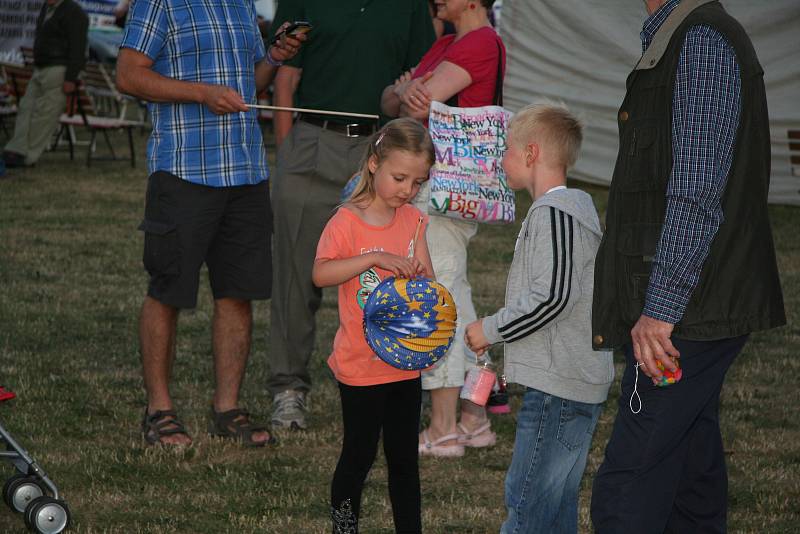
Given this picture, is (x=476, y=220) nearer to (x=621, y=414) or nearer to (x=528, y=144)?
(x=528, y=144)

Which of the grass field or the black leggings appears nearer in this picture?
the black leggings

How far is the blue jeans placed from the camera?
12.3 feet

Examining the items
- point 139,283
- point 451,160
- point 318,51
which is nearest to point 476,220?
point 451,160

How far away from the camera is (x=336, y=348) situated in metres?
4.27

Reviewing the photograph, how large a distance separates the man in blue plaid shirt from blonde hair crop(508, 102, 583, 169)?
6.12 ft

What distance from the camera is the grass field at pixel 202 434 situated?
196 inches

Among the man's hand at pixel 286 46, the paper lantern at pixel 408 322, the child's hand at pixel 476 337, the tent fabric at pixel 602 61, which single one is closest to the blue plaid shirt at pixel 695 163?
the child's hand at pixel 476 337

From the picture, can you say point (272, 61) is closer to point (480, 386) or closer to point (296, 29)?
point (296, 29)

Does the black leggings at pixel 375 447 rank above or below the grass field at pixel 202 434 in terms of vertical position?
above

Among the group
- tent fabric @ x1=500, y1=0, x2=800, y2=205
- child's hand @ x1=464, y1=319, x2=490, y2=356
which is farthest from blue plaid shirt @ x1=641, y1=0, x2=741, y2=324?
tent fabric @ x1=500, y1=0, x2=800, y2=205

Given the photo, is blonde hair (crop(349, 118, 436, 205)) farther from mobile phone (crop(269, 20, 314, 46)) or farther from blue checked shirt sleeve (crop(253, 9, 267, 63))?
blue checked shirt sleeve (crop(253, 9, 267, 63))

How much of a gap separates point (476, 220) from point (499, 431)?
4.12 feet

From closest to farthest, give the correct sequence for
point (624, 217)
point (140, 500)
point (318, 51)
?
point (624, 217) < point (140, 500) < point (318, 51)

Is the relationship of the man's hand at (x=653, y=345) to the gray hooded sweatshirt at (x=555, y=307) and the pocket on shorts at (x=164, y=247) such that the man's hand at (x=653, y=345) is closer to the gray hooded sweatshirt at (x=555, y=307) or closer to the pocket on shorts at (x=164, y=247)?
the gray hooded sweatshirt at (x=555, y=307)
